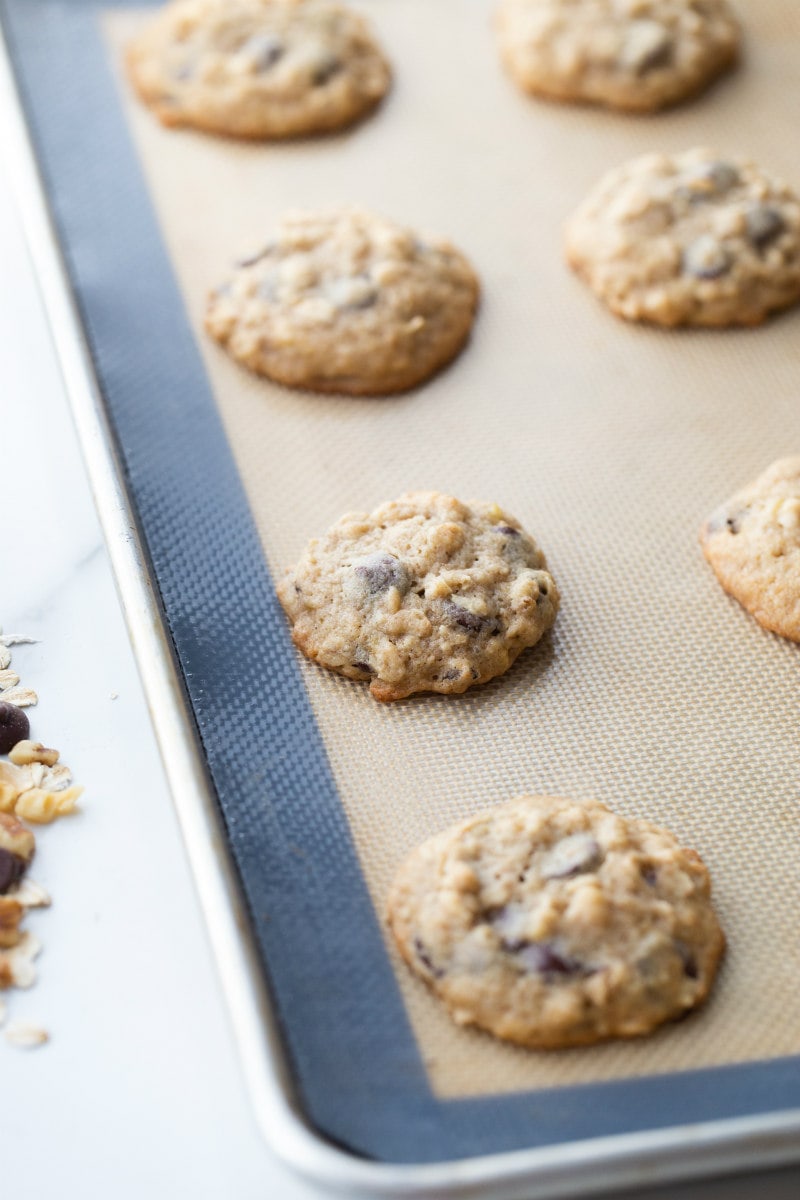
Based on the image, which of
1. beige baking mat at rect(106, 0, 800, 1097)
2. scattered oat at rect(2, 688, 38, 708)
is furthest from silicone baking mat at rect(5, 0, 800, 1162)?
scattered oat at rect(2, 688, 38, 708)

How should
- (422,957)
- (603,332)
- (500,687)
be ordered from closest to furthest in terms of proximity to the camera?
(422,957) < (500,687) < (603,332)

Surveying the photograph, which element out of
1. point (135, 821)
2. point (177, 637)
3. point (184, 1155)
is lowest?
point (184, 1155)

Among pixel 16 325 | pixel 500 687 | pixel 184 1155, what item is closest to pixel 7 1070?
pixel 184 1155

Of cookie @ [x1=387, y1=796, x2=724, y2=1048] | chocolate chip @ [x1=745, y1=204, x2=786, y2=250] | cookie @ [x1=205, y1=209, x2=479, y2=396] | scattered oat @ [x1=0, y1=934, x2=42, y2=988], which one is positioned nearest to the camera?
cookie @ [x1=387, y1=796, x2=724, y2=1048]

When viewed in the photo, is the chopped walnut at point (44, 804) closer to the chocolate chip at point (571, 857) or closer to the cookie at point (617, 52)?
the chocolate chip at point (571, 857)

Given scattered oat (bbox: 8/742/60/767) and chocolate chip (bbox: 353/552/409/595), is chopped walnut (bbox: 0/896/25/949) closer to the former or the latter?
scattered oat (bbox: 8/742/60/767)

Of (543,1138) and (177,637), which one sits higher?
(177,637)

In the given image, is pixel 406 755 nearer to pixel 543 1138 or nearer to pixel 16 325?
pixel 543 1138
